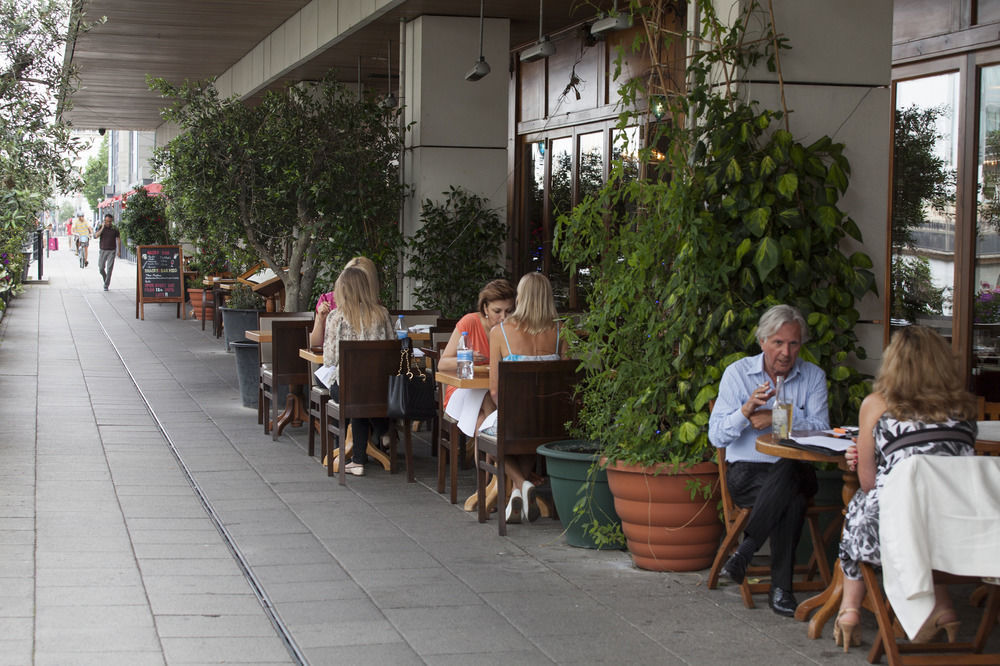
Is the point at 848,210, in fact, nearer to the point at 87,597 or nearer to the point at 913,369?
the point at 913,369

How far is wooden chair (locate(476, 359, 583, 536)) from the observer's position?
5.86 m

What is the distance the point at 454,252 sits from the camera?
1092 cm

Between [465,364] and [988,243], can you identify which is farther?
[988,243]

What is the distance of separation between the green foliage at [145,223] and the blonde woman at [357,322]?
1564cm

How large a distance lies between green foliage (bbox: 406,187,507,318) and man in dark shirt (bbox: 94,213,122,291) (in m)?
15.5

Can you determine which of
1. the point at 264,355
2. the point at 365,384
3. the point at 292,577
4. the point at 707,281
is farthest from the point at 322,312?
the point at 707,281

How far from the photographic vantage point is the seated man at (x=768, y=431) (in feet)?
15.0

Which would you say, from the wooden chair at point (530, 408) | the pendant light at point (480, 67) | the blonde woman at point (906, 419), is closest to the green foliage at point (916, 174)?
the wooden chair at point (530, 408)

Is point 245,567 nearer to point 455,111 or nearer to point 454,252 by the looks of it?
point 454,252

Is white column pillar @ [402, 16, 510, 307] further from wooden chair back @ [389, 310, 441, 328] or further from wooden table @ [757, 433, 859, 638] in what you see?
wooden table @ [757, 433, 859, 638]

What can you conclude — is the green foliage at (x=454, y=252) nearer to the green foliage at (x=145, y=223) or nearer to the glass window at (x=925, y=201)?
the glass window at (x=925, y=201)

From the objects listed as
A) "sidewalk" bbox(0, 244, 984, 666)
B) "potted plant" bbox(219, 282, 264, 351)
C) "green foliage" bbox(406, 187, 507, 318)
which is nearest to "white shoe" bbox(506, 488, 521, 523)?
"sidewalk" bbox(0, 244, 984, 666)

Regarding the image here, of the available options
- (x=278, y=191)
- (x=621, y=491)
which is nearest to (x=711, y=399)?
(x=621, y=491)

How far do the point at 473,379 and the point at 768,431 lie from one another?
2074 mm
